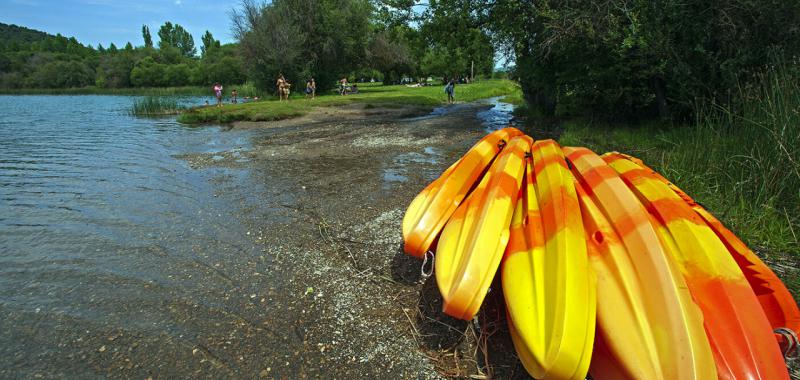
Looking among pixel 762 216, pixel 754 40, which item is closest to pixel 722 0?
pixel 754 40

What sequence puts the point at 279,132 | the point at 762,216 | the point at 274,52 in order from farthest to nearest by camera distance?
the point at 274,52
the point at 279,132
the point at 762,216

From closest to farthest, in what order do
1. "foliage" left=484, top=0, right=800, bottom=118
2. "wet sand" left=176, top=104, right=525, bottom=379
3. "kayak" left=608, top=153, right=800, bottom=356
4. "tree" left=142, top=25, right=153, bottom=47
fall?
"kayak" left=608, top=153, right=800, bottom=356 < "wet sand" left=176, top=104, right=525, bottom=379 < "foliage" left=484, top=0, right=800, bottom=118 < "tree" left=142, top=25, right=153, bottom=47

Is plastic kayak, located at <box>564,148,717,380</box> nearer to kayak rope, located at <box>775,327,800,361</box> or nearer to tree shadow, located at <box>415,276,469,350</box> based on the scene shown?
→ kayak rope, located at <box>775,327,800,361</box>

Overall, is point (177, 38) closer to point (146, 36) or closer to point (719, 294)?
point (146, 36)

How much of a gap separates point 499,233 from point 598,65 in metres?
10.0

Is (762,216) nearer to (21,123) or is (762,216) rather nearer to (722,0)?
(722,0)

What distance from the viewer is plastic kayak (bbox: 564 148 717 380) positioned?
2.02 metres

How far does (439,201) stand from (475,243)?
1155 mm

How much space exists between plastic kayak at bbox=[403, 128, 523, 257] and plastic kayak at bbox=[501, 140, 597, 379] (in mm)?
778

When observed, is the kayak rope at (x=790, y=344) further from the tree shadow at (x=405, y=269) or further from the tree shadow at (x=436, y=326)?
the tree shadow at (x=405, y=269)

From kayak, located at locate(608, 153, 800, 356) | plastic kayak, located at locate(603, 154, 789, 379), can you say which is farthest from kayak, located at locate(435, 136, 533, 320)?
kayak, located at locate(608, 153, 800, 356)

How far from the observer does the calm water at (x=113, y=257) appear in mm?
3348

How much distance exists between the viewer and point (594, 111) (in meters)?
13.1

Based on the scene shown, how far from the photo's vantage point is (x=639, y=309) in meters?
2.33
